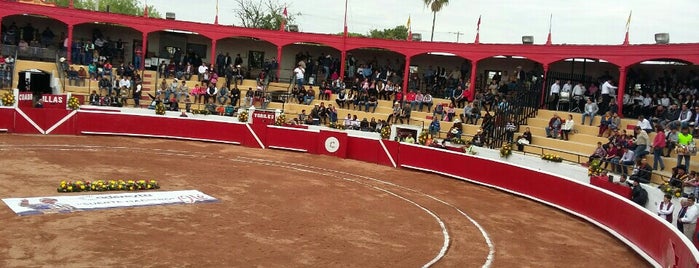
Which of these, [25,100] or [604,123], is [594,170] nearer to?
[604,123]

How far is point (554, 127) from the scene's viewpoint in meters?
25.9

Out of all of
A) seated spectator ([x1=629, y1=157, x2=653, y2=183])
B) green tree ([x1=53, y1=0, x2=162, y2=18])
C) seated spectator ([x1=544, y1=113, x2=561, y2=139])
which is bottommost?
seated spectator ([x1=629, y1=157, x2=653, y2=183])

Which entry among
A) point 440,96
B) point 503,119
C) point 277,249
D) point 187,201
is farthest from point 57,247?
point 440,96

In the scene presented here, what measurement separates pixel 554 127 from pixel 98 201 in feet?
61.8

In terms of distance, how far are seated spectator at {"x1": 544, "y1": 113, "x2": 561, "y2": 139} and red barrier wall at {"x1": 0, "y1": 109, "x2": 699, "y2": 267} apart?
544 centimetres

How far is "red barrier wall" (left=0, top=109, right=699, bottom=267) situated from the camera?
1330 centimetres

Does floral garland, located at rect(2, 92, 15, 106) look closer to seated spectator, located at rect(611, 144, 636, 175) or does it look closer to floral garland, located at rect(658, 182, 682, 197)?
seated spectator, located at rect(611, 144, 636, 175)

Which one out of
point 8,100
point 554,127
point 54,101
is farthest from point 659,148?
point 8,100

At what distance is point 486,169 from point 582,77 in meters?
11.3

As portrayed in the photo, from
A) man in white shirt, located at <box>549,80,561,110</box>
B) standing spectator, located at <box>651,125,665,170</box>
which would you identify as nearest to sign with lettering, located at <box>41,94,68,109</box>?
man in white shirt, located at <box>549,80,561,110</box>

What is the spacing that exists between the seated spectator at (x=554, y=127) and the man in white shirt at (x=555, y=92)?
332cm

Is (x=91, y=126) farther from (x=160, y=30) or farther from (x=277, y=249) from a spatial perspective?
(x=277, y=249)

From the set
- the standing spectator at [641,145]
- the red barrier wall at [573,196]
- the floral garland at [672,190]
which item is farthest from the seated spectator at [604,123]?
the floral garland at [672,190]

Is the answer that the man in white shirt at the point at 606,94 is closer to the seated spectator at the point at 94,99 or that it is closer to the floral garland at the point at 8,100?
the seated spectator at the point at 94,99
